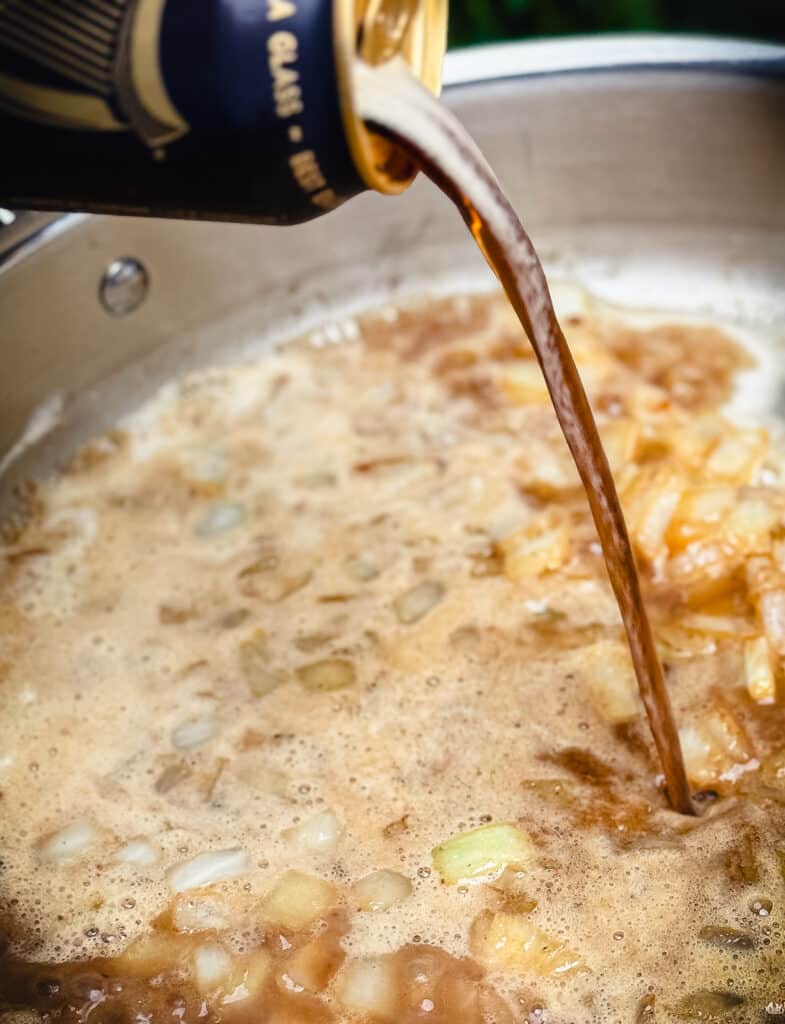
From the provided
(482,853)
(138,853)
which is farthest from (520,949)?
(138,853)

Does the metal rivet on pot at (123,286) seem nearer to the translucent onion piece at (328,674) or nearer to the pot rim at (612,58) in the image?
the pot rim at (612,58)

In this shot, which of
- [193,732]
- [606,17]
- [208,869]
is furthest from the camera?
[606,17]

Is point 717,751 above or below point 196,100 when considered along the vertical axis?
below

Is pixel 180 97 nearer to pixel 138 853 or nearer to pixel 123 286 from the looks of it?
pixel 138 853

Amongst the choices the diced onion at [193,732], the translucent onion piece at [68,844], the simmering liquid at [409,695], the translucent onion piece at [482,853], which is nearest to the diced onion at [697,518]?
the simmering liquid at [409,695]

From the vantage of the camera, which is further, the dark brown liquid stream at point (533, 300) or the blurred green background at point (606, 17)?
the blurred green background at point (606, 17)

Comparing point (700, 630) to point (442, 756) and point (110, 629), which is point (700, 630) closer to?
point (442, 756)

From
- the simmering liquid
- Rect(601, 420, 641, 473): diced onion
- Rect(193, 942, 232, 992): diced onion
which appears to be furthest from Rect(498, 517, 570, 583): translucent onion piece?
Rect(193, 942, 232, 992): diced onion

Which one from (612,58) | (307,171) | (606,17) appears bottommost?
(606,17)
